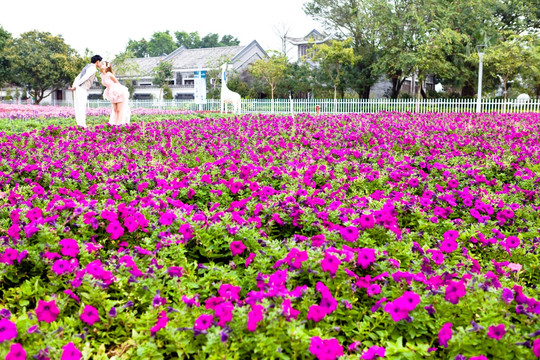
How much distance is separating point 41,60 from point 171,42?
119 feet

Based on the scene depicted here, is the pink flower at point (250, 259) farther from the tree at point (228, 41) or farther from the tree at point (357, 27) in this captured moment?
the tree at point (228, 41)

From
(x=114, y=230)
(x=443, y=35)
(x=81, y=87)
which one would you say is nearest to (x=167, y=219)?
(x=114, y=230)

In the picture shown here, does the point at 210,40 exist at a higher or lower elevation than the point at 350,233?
higher

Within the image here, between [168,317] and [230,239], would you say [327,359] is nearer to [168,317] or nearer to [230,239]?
[168,317]

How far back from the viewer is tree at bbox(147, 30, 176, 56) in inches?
2717

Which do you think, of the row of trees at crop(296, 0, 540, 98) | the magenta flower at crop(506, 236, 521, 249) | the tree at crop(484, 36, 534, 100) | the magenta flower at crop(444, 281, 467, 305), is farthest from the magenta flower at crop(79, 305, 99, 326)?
the row of trees at crop(296, 0, 540, 98)

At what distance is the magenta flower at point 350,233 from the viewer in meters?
2.68

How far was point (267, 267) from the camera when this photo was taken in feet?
Answer: 8.20

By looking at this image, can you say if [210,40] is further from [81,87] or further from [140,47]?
[81,87]

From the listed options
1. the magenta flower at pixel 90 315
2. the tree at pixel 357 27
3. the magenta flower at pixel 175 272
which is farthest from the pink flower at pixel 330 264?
the tree at pixel 357 27

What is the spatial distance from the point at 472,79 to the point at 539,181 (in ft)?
83.9

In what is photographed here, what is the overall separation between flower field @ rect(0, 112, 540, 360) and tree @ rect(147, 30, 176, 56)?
6784 centimetres

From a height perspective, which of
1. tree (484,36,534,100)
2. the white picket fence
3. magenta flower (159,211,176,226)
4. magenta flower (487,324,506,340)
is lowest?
magenta flower (487,324,506,340)

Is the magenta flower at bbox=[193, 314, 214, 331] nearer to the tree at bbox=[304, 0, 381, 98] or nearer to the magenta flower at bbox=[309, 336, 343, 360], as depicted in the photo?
the magenta flower at bbox=[309, 336, 343, 360]
